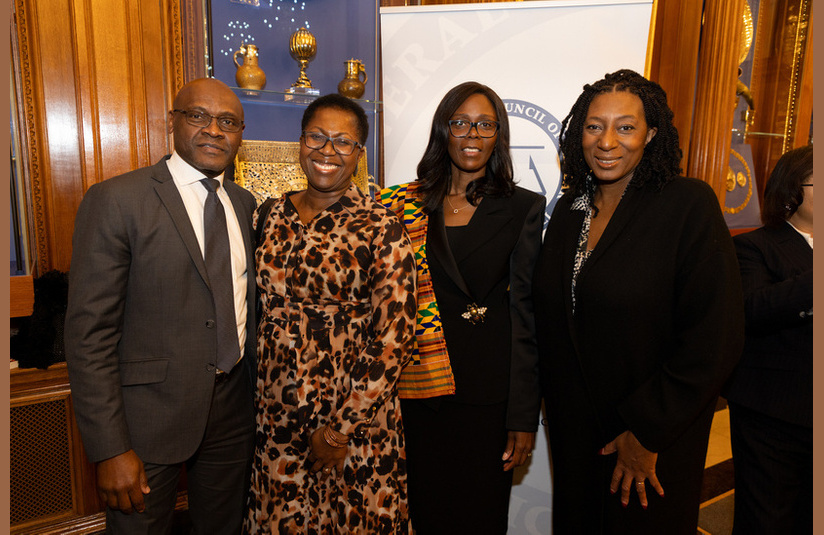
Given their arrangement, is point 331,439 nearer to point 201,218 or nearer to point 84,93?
point 201,218

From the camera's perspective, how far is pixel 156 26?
99.8 inches

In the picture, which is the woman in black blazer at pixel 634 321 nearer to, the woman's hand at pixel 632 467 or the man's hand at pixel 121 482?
the woman's hand at pixel 632 467

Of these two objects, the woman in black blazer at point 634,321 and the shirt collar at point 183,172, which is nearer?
the woman in black blazer at point 634,321

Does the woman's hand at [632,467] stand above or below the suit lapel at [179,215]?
below

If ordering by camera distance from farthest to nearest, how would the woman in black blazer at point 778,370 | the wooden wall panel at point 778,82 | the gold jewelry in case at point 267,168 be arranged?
the wooden wall panel at point 778,82 < the gold jewelry in case at point 267,168 < the woman in black blazer at point 778,370

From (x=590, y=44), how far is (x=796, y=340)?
161 centimetres

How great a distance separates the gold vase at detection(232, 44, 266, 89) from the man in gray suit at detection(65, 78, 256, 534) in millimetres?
1261

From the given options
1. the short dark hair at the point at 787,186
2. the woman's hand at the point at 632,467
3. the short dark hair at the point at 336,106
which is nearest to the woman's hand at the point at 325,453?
the woman's hand at the point at 632,467

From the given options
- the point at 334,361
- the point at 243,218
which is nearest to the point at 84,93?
the point at 243,218

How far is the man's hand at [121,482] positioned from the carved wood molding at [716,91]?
3353mm

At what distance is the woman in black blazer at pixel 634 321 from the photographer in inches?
54.3

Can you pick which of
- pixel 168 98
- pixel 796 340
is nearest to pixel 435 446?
pixel 796 340

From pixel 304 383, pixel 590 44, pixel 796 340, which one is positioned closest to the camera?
pixel 304 383

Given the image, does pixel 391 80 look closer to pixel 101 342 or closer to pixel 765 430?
pixel 101 342
